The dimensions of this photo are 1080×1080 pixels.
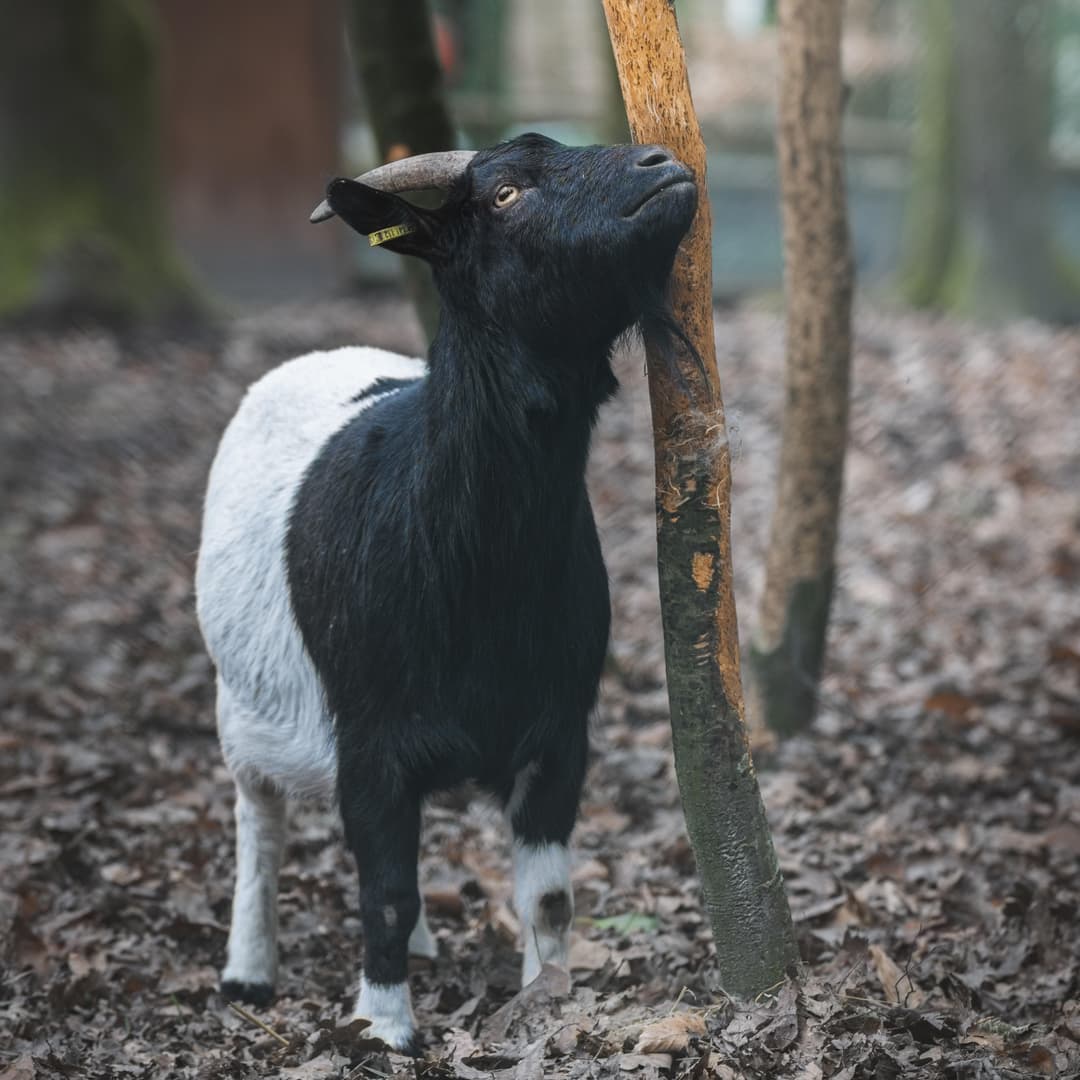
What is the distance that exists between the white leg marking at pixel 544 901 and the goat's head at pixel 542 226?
4.65 feet

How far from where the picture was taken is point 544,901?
4.02m

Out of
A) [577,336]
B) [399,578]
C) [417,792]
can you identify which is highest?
[577,336]

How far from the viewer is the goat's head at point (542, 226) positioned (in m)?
3.25

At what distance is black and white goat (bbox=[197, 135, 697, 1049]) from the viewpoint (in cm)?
342

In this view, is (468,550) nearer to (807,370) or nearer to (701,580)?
(701,580)

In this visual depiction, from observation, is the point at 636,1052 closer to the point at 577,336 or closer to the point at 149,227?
the point at 577,336

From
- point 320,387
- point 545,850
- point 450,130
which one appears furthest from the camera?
point 450,130

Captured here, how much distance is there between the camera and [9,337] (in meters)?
10.9

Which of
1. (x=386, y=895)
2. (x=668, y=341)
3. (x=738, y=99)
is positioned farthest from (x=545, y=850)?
(x=738, y=99)

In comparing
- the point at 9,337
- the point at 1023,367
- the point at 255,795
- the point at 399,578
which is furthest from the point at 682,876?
the point at 9,337

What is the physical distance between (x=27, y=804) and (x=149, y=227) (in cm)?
705

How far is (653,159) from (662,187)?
0.28 feet

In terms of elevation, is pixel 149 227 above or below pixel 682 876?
above

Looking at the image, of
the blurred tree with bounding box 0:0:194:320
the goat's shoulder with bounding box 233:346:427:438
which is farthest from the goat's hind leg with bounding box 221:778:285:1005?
the blurred tree with bounding box 0:0:194:320
